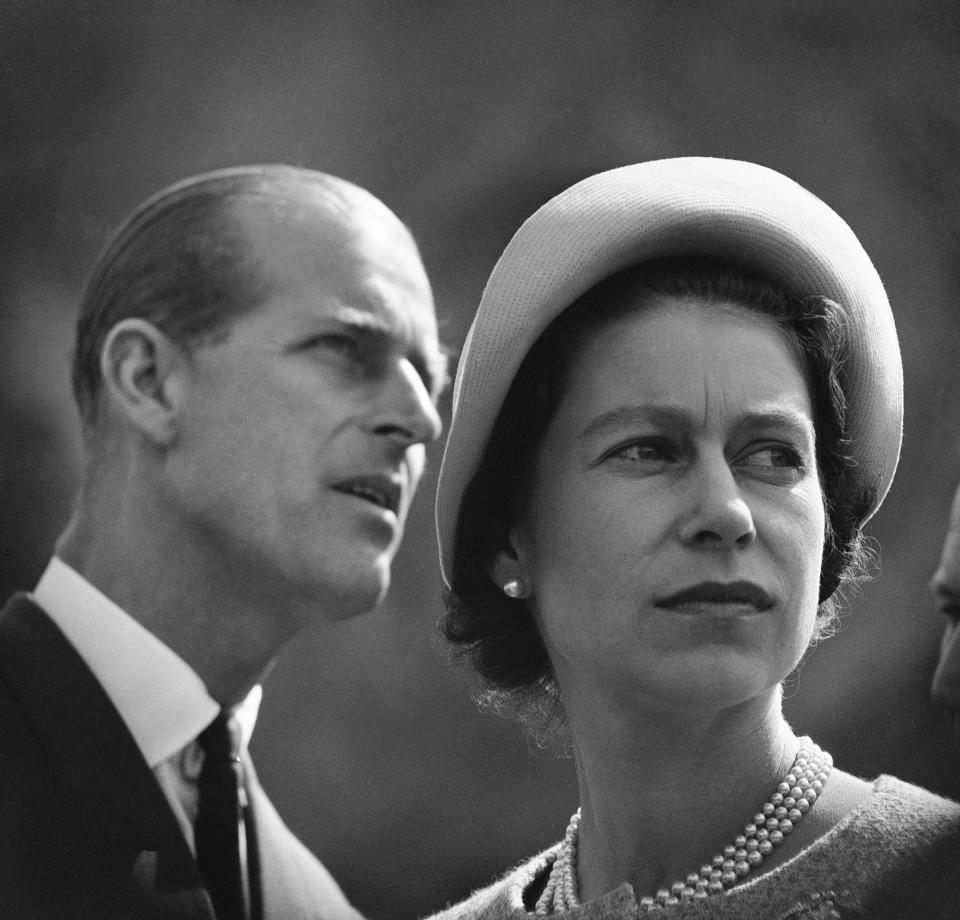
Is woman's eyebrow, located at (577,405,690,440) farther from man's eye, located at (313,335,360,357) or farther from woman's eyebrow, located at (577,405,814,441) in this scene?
man's eye, located at (313,335,360,357)

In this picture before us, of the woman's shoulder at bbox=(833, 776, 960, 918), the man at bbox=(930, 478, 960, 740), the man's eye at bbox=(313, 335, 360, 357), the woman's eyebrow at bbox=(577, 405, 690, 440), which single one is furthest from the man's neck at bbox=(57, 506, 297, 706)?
the man at bbox=(930, 478, 960, 740)

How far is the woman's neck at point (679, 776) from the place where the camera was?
1314 mm

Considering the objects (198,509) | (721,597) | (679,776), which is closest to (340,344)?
(198,509)

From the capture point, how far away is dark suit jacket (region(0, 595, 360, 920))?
3.85 ft

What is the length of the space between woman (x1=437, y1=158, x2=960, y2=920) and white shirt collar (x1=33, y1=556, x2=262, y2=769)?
13.4 inches

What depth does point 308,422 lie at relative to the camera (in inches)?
49.0

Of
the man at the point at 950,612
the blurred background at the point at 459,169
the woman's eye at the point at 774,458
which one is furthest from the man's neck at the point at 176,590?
the man at the point at 950,612

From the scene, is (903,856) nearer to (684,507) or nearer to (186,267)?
(684,507)

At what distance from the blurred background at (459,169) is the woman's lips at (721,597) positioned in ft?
1.04

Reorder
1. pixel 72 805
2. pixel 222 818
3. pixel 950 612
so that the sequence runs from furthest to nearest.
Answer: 1. pixel 950 612
2. pixel 222 818
3. pixel 72 805

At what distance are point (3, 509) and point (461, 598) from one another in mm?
490

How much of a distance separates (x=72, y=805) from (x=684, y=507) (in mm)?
597

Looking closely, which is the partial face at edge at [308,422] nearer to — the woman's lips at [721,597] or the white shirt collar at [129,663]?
the white shirt collar at [129,663]

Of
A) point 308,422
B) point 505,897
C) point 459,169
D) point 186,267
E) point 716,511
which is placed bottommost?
point 505,897
